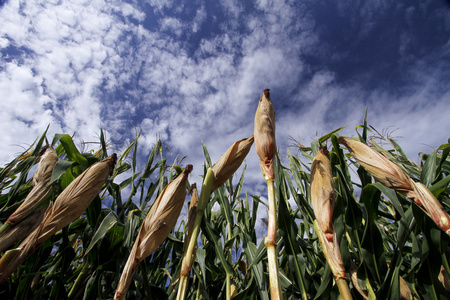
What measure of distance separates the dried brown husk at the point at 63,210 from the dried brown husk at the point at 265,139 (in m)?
0.51

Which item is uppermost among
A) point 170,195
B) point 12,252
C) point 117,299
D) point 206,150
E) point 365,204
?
point 206,150

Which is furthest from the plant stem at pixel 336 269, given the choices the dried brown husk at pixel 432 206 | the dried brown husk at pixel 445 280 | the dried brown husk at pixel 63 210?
the dried brown husk at pixel 63 210

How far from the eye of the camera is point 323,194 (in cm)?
70

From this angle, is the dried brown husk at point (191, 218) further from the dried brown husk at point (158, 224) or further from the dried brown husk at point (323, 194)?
the dried brown husk at point (323, 194)

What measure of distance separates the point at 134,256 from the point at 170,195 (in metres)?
0.17

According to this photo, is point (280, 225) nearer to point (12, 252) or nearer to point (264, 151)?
point (264, 151)

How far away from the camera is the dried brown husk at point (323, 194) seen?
65cm

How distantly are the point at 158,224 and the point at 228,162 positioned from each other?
0.26 meters

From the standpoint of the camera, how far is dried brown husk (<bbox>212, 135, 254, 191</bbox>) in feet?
2.43

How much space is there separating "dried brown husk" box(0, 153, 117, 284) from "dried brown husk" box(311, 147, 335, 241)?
666mm

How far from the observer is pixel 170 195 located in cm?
67

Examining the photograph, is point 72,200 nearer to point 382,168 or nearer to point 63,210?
point 63,210

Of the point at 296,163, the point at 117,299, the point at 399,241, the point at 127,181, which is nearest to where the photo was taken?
the point at 117,299

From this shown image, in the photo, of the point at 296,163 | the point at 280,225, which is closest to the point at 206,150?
the point at 296,163
